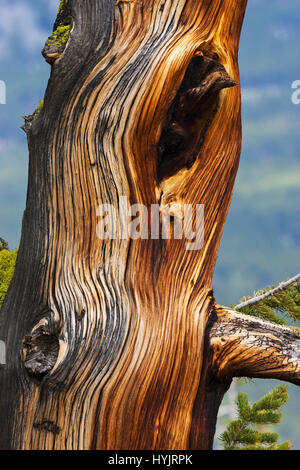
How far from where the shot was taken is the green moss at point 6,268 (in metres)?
2.42

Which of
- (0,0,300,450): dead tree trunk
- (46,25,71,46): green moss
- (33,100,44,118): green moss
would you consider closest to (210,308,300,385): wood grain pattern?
(0,0,300,450): dead tree trunk

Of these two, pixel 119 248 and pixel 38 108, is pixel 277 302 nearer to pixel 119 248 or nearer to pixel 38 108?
pixel 119 248

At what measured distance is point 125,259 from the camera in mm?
1956

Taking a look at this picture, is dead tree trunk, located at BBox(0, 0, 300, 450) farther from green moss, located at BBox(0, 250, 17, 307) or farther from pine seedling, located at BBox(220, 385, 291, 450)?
pine seedling, located at BBox(220, 385, 291, 450)

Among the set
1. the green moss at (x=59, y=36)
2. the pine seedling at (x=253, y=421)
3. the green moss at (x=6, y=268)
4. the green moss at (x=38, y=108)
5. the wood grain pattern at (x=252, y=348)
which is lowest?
the pine seedling at (x=253, y=421)

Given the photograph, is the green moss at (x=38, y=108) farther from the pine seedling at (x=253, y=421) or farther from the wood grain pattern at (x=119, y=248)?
the pine seedling at (x=253, y=421)

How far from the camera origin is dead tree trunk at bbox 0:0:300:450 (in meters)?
1.87

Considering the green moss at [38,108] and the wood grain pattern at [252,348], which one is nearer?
the wood grain pattern at [252,348]

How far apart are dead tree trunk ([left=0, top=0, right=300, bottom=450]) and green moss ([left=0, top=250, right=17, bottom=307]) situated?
0.28 m

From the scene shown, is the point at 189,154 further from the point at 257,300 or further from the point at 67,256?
the point at 257,300

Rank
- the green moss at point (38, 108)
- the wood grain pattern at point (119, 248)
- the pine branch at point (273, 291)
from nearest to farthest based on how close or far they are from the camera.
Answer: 1. the wood grain pattern at point (119, 248)
2. the green moss at point (38, 108)
3. the pine branch at point (273, 291)

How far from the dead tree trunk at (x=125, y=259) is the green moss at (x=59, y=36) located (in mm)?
17

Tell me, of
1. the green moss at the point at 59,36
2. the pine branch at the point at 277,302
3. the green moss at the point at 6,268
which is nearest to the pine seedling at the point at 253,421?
the pine branch at the point at 277,302

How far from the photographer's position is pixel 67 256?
200 cm
